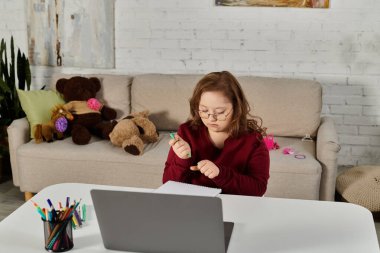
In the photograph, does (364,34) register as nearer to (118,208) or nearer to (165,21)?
(165,21)

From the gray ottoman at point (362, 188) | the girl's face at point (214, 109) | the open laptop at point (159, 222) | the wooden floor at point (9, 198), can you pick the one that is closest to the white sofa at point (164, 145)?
the wooden floor at point (9, 198)

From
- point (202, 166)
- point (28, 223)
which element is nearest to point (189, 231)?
point (202, 166)

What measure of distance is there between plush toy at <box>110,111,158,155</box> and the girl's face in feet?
4.20

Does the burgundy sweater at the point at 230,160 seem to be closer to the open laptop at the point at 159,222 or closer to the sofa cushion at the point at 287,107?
the open laptop at the point at 159,222

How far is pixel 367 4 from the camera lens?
12.1 ft

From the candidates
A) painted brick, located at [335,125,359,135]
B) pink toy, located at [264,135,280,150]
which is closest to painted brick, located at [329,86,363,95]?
painted brick, located at [335,125,359,135]

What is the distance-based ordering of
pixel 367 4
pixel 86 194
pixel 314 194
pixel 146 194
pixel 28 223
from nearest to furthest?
pixel 146 194 → pixel 28 223 → pixel 86 194 → pixel 314 194 → pixel 367 4

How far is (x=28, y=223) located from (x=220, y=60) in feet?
8.76

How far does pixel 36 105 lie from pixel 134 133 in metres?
0.68

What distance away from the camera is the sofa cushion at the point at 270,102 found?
129 inches

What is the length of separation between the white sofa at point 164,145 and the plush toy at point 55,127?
0.05 m

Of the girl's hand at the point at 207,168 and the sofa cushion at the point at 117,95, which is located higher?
the girl's hand at the point at 207,168

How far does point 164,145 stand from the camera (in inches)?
123

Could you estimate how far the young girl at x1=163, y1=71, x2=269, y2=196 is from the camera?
172 centimetres
